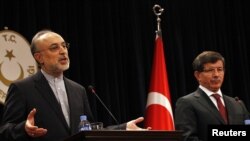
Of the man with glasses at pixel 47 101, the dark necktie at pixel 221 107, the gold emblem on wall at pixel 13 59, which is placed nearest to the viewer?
the man with glasses at pixel 47 101

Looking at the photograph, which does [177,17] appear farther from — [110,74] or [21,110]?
[21,110]

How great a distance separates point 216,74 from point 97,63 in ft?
8.03

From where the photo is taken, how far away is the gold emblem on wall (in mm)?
5668

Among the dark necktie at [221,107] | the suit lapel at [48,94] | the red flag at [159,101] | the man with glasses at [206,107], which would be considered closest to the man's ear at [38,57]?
the suit lapel at [48,94]

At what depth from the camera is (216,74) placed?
4.51 metres

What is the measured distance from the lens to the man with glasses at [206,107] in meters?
4.30

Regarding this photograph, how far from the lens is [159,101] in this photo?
5.93 metres

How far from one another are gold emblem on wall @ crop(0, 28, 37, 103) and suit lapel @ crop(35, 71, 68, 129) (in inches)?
63.8

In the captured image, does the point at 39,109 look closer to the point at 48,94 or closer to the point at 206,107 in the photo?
the point at 48,94

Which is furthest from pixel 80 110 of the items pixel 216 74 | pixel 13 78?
pixel 13 78

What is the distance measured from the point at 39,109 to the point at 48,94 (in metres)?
0.14

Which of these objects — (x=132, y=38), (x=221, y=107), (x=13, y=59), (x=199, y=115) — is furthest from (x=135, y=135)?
(x=132, y=38)

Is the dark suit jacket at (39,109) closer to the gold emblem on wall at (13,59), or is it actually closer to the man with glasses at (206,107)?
the man with glasses at (206,107)

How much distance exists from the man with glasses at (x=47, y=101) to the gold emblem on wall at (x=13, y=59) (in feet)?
4.84
